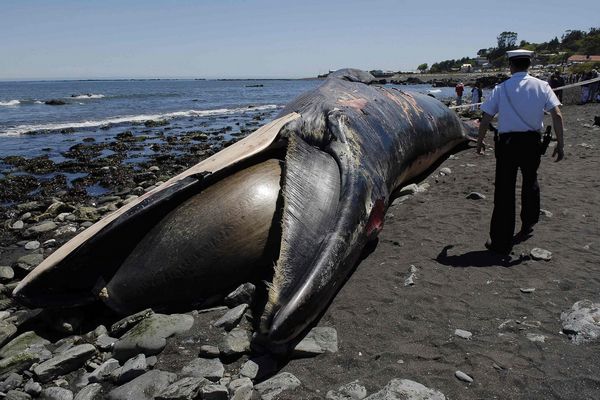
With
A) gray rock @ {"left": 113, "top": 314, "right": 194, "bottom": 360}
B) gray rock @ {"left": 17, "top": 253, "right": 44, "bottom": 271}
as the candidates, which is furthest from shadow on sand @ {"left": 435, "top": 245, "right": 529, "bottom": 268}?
gray rock @ {"left": 17, "top": 253, "right": 44, "bottom": 271}

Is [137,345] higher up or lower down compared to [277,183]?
lower down

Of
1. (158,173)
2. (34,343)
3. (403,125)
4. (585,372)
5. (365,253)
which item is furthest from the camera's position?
(158,173)

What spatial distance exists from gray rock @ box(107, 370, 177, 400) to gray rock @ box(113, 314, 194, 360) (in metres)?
0.37

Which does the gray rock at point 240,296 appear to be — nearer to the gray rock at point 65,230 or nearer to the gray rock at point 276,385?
the gray rock at point 276,385

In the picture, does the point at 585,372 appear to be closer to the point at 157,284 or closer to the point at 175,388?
the point at 175,388

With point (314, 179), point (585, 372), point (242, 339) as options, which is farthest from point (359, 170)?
point (585, 372)

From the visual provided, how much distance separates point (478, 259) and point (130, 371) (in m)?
3.42

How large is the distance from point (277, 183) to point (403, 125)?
3120 millimetres

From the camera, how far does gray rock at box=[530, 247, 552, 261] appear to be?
4621mm

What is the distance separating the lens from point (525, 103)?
4656 mm

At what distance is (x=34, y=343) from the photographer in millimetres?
4039

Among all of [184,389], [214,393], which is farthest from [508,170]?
[184,389]

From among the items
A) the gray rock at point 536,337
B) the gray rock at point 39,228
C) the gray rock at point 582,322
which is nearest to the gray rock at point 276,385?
the gray rock at point 536,337

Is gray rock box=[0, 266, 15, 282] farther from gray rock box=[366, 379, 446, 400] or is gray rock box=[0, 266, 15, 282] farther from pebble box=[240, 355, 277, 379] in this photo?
gray rock box=[366, 379, 446, 400]
